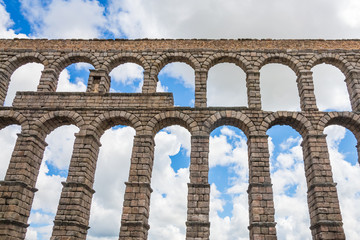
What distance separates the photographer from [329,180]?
1180cm

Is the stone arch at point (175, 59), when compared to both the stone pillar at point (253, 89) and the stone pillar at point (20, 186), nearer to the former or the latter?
the stone pillar at point (253, 89)

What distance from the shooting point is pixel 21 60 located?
Result: 15766mm

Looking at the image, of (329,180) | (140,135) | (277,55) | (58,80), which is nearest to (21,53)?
(58,80)

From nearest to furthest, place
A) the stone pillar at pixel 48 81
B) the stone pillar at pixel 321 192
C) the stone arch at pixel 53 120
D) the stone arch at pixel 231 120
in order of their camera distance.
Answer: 1. the stone pillar at pixel 321 192
2. the stone arch at pixel 231 120
3. the stone arch at pixel 53 120
4. the stone pillar at pixel 48 81

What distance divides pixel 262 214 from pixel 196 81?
255 inches

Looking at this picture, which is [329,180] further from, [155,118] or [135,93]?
[135,93]

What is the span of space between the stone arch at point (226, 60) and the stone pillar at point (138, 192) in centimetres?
469

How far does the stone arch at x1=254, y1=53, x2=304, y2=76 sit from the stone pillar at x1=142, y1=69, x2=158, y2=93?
475 cm

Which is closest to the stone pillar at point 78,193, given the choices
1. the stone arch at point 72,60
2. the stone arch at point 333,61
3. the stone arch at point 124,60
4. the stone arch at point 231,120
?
the stone arch at point 124,60

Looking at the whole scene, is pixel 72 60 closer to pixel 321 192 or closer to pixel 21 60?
pixel 21 60

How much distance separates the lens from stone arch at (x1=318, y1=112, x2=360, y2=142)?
512 inches

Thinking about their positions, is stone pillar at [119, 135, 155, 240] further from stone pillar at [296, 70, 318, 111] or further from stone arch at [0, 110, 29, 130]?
stone pillar at [296, 70, 318, 111]

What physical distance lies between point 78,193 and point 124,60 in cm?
689

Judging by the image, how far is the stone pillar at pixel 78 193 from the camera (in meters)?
11.3
